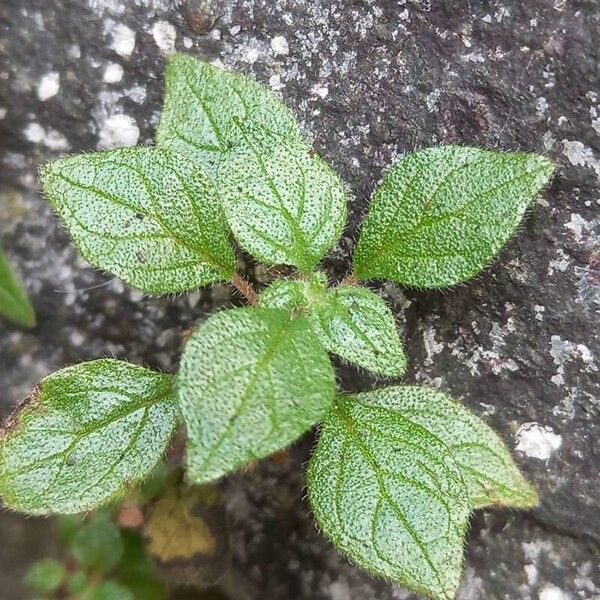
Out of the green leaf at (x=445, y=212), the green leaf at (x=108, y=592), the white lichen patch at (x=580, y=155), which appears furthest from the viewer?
the green leaf at (x=108, y=592)

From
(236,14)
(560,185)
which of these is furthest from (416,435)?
(236,14)

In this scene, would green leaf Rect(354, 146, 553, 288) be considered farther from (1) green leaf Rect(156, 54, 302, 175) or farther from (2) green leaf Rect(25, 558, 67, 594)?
(2) green leaf Rect(25, 558, 67, 594)

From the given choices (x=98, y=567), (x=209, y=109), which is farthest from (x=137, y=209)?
(x=98, y=567)

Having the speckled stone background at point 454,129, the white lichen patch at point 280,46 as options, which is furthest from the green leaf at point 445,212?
the white lichen patch at point 280,46

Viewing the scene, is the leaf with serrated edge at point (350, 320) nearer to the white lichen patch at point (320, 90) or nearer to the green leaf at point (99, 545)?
the white lichen patch at point (320, 90)

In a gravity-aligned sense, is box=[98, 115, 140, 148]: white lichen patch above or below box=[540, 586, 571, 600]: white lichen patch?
above

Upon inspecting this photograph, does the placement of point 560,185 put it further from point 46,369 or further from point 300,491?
point 46,369

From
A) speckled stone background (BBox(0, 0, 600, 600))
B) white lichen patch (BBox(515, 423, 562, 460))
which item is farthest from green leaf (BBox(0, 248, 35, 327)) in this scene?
white lichen patch (BBox(515, 423, 562, 460))

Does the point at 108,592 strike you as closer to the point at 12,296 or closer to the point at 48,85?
the point at 12,296
